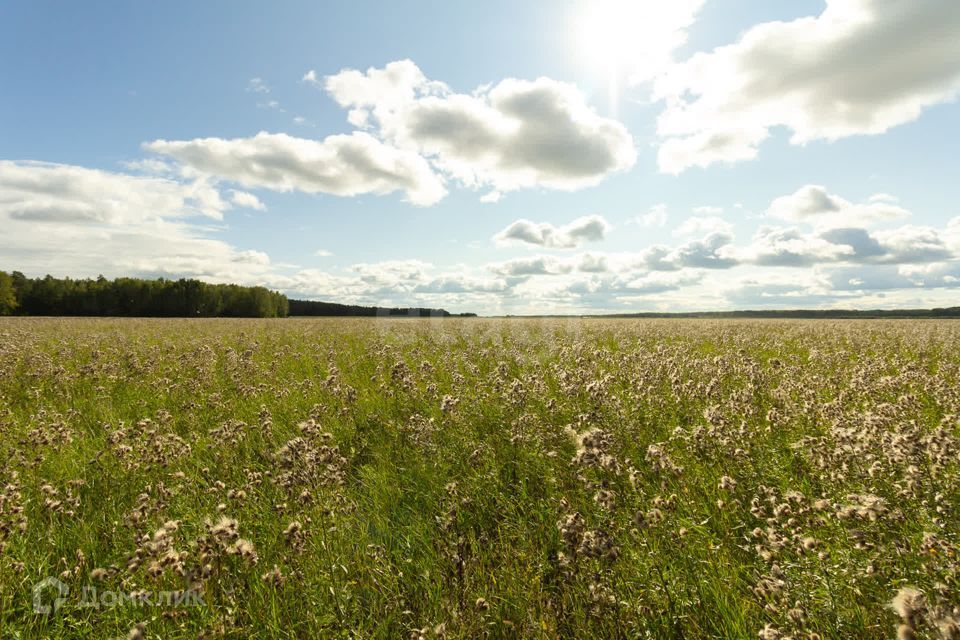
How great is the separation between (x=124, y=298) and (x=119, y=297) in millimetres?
891

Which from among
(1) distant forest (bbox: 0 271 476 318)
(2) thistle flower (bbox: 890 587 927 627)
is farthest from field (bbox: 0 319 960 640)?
(1) distant forest (bbox: 0 271 476 318)

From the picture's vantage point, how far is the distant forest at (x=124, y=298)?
9300cm

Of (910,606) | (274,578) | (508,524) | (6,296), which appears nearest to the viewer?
(910,606)

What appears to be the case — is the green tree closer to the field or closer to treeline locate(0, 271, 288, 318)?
treeline locate(0, 271, 288, 318)

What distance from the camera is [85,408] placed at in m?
7.98

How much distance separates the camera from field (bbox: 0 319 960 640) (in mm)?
2666

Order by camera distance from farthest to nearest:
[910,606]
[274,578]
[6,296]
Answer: [6,296], [274,578], [910,606]

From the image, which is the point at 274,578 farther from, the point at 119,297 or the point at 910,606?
the point at 119,297

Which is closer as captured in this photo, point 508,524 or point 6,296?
point 508,524

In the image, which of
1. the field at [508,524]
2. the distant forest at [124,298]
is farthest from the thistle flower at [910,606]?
the distant forest at [124,298]

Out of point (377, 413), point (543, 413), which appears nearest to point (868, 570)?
point (543, 413)

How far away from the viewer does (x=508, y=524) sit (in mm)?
3873

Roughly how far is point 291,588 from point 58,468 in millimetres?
4345

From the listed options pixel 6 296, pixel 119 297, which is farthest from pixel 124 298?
pixel 6 296
